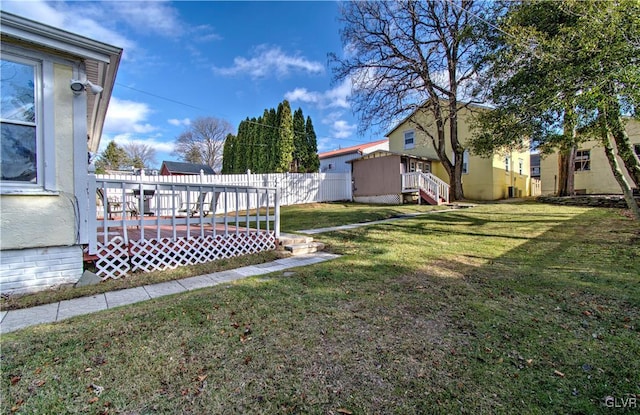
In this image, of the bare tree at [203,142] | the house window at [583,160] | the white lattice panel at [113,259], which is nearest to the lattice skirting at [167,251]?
the white lattice panel at [113,259]

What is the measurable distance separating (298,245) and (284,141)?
1670cm

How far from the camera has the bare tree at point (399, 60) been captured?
46.3ft

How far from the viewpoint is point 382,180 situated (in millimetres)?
17969

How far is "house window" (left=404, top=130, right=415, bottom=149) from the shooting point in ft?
73.3

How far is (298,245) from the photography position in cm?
632

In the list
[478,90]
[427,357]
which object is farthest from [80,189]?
[478,90]

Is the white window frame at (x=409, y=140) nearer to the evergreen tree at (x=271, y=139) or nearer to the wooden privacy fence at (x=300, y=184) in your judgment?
the wooden privacy fence at (x=300, y=184)

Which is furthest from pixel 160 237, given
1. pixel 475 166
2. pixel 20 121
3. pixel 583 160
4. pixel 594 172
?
pixel 583 160

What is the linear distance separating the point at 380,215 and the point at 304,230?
3.94 meters

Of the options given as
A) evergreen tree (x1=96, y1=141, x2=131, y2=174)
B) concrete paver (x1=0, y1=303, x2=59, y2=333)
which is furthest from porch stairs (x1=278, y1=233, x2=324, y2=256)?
evergreen tree (x1=96, y1=141, x2=131, y2=174)

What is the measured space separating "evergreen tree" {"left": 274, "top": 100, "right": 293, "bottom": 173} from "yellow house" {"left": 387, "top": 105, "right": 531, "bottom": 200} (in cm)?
831

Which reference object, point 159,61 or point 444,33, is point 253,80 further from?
point 444,33

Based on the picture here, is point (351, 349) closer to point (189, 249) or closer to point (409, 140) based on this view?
point (189, 249)

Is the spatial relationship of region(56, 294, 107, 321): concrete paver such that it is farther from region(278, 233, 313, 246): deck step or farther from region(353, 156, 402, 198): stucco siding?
region(353, 156, 402, 198): stucco siding
